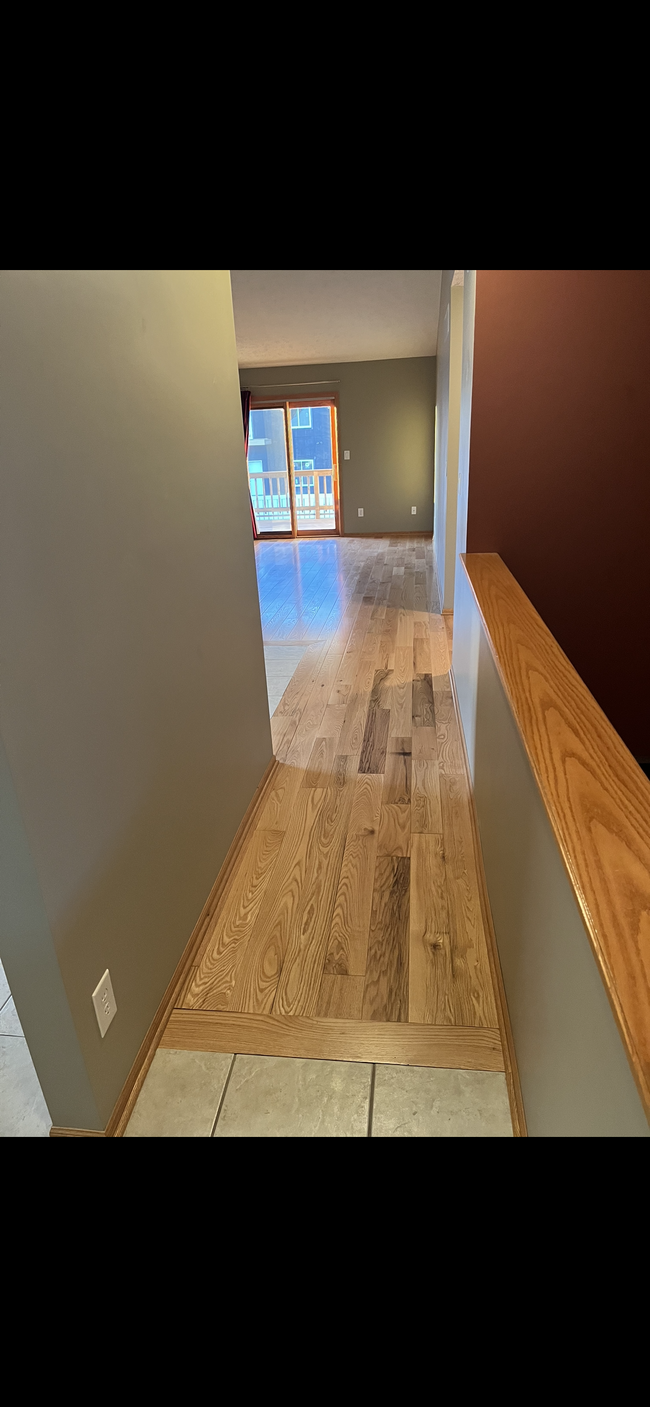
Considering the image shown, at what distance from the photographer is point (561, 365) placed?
259cm

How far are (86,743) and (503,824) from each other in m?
1.08

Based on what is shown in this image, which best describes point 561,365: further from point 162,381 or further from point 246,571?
point 162,381

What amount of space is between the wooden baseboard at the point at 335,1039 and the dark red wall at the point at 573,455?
2050mm

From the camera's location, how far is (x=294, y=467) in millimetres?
10352

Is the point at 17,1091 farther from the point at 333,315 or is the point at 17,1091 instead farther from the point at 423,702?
the point at 333,315

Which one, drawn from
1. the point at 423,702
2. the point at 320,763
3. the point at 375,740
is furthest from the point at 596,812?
the point at 423,702

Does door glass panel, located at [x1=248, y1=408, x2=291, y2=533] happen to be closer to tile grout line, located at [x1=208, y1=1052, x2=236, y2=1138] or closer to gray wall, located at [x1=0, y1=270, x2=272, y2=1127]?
gray wall, located at [x1=0, y1=270, x2=272, y2=1127]

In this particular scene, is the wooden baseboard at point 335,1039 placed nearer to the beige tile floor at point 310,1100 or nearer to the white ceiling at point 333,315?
the beige tile floor at point 310,1100

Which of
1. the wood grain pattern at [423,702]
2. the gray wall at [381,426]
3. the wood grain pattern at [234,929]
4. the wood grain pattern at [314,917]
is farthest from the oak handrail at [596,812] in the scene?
the gray wall at [381,426]

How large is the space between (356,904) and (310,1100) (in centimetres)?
66

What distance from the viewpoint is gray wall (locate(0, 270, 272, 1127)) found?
1062mm

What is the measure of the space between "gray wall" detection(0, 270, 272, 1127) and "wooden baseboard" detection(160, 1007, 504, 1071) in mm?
145
